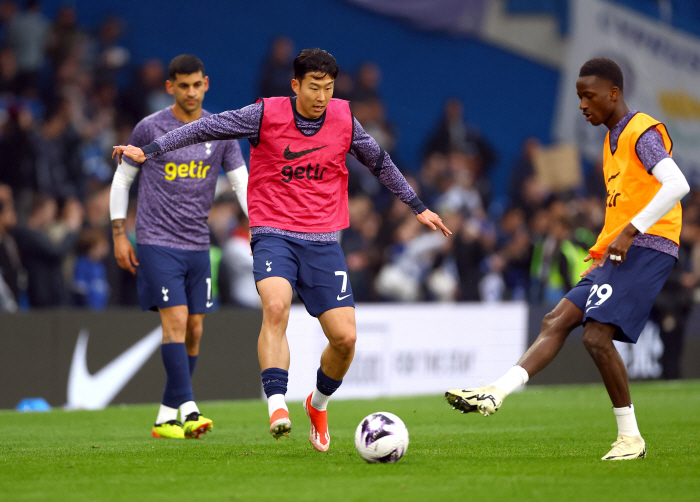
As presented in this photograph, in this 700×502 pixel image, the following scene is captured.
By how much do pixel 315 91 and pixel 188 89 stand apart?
70.2 inches

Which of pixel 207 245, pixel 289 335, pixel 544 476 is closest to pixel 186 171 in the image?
pixel 207 245

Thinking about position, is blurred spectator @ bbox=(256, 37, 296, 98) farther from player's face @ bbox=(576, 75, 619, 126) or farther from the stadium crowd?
player's face @ bbox=(576, 75, 619, 126)

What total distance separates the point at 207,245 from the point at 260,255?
1.84m

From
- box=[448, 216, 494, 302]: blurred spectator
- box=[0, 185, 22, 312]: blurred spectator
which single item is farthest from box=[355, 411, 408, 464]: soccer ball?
box=[448, 216, 494, 302]: blurred spectator

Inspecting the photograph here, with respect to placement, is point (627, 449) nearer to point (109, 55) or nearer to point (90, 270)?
point (90, 270)

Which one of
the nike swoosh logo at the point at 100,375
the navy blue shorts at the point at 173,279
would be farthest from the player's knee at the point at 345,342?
the nike swoosh logo at the point at 100,375

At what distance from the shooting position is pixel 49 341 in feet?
34.7

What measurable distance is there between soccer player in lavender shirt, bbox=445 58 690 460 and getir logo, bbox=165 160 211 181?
307 centimetres

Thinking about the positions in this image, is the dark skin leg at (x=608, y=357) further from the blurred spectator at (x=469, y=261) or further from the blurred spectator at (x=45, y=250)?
the blurred spectator at (x=469, y=261)

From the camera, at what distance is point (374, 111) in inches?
672

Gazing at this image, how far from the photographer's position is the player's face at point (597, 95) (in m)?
5.80

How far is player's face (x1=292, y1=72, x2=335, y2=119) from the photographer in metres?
5.98

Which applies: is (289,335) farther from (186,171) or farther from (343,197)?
(343,197)

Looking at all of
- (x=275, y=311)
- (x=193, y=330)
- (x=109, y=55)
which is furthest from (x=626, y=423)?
(x=109, y=55)
